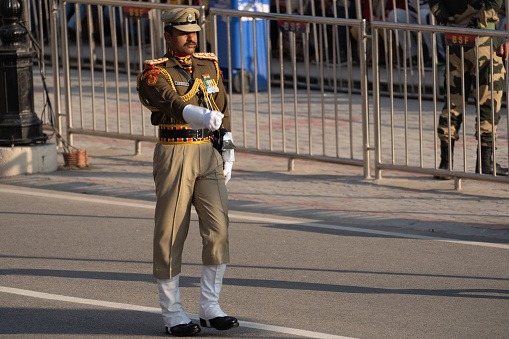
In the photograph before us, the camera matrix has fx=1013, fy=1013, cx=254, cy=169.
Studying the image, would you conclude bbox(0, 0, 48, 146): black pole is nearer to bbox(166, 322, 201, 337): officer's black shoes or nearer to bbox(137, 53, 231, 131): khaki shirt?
bbox(137, 53, 231, 131): khaki shirt

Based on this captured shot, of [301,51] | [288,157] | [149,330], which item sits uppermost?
[301,51]

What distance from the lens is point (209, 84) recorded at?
571cm

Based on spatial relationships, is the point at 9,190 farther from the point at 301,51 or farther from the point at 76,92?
the point at 76,92

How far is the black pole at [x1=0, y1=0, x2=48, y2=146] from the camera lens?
10.5 m

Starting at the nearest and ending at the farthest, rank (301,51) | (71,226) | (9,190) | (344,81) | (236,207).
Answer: (71,226) → (236,207) → (9,190) → (301,51) → (344,81)

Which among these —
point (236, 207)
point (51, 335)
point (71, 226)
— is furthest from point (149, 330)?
point (236, 207)

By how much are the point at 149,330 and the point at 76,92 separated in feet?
34.2

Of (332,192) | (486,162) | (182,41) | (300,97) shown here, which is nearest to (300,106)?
(300,97)

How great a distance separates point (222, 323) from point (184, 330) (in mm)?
213

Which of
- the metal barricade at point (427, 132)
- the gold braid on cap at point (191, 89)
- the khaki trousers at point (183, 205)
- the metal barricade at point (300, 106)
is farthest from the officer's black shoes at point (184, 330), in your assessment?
the metal barricade at point (300, 106)

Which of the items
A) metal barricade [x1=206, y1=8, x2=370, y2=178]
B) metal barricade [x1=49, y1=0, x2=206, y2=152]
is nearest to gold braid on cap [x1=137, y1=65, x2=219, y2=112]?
metal barricade [x1=206, y1=8, x2=370, y2=178]

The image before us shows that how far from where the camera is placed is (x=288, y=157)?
10547mm

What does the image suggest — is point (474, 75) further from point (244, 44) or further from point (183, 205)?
point (244, 44)

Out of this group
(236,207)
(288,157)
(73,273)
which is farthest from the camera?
(288,157)
